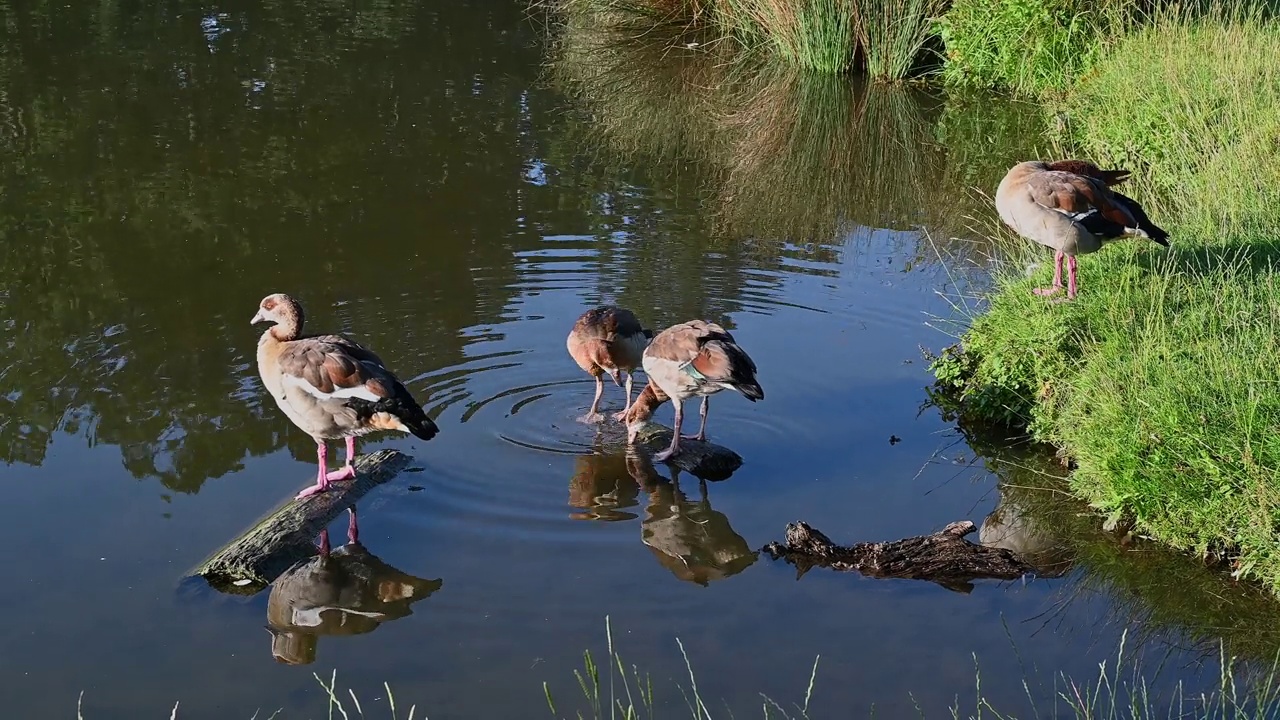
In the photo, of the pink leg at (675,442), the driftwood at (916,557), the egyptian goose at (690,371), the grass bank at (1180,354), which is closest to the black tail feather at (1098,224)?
the grass bank at (1180,354)

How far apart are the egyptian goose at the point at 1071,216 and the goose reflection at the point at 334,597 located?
15.4 ft

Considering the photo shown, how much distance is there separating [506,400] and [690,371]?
149 centimetres

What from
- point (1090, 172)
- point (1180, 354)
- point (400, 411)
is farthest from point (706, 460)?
point (1090, 172)

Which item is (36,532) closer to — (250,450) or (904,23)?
(250,450)

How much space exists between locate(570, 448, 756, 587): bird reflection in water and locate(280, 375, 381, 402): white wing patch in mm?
1290

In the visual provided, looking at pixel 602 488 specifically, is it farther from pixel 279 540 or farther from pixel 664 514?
pixel 279 540

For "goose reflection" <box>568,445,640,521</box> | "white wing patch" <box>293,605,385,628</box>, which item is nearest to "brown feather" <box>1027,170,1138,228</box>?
"goose reflection" <box>568,445,640,521</box>

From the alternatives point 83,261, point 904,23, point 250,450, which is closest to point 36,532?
point 250,450

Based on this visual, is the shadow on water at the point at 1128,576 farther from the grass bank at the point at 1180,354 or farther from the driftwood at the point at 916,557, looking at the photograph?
the driftwood at the point at 916,557

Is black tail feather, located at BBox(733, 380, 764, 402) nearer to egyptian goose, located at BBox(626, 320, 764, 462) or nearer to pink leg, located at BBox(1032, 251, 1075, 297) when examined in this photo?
egyptian goose, located at BBox(626, 320, 764, 462)

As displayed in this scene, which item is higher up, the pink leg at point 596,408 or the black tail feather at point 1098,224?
the black tail feather at point 1098,224

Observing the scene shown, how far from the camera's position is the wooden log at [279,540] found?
6562 millimetres

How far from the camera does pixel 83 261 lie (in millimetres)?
11375

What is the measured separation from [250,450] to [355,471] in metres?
1.11
